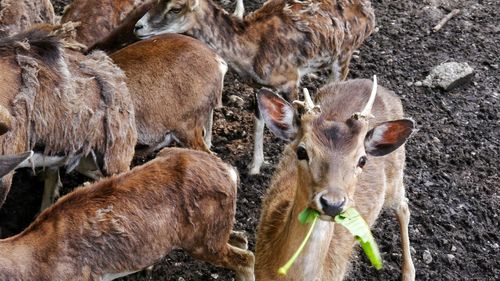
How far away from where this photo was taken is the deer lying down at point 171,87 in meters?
7.07

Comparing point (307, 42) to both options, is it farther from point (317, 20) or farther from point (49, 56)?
point (49, 56)

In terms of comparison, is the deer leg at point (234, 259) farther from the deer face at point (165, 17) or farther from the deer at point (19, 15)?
the deer at point (19, 15)

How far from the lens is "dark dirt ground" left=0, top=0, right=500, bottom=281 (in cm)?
726

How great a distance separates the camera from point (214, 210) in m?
6.14

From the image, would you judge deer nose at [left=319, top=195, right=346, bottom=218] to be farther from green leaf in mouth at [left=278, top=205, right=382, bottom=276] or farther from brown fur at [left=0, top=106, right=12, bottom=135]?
brown fur at [left=0, top=106, right=12, bottom=135]

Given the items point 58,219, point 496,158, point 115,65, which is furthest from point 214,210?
point 496,158

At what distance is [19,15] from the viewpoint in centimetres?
764

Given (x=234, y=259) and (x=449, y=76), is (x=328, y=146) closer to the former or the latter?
(x=234, y=259)

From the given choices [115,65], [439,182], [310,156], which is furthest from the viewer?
[439,182]

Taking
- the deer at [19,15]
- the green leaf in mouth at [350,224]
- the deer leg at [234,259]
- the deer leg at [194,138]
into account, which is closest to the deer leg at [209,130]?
the deer leg at [194,138]

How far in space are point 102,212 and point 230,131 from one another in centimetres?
305

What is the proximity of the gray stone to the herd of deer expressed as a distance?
174 cm

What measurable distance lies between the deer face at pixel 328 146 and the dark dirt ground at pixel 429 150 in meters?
1.94

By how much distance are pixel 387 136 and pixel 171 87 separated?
2.36 meters
